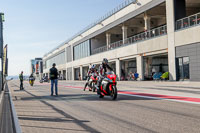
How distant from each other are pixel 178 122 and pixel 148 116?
942 mm

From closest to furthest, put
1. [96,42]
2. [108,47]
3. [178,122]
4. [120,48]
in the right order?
1. [178,122]
2. [120,48]
3. [108,47]
4. [96,42]

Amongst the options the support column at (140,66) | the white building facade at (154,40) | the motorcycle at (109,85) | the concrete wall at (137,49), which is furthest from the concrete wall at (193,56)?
the motorcycle at (109,85)

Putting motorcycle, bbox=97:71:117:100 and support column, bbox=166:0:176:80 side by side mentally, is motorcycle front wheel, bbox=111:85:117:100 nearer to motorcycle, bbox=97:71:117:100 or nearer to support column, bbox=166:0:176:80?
motorcycle, bbox=97:71:117:100

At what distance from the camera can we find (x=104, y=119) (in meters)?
5.75

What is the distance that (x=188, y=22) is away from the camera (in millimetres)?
21969

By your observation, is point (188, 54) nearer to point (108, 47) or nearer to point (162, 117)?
point (162, 117)

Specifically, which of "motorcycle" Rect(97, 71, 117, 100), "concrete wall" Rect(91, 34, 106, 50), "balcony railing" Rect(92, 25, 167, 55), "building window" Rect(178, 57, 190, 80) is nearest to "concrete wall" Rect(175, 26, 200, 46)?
"building window" Rect(178, 57, 190, 80)

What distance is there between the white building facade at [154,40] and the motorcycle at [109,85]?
1347 cm

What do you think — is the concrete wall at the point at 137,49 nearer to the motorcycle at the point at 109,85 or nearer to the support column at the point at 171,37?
the support column at the point at 171,37

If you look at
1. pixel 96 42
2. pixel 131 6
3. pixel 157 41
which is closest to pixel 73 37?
pixel 96 42

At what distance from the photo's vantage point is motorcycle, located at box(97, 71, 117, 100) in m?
9.50

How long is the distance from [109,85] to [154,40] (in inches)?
736

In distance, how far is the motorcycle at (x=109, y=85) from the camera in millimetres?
9500

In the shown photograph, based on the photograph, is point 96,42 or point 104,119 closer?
point 104,119
